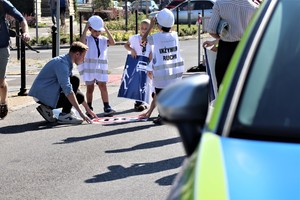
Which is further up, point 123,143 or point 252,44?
point 252,44

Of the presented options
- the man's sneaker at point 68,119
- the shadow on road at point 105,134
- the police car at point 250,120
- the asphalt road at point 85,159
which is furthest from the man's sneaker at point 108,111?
the police car at point 250,120

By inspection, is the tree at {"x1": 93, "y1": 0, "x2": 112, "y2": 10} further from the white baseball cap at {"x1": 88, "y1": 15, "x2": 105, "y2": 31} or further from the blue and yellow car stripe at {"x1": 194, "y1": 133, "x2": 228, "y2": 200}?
the blue and yellow car stripe at {"x1": 194, "y1": 133, "x2": 228, "y2": 200}

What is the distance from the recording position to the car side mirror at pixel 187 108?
3.13m

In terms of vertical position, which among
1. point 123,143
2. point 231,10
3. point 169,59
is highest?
point 231,10

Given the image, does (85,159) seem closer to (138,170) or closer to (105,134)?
(138,170)

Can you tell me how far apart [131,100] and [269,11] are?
362 inches

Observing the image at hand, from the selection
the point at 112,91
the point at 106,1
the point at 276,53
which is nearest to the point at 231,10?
the point at 276,53

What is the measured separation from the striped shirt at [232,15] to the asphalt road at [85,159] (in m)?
1.47

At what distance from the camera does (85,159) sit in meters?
8.13

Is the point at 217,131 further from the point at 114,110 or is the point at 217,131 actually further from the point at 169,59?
the point at 114,110

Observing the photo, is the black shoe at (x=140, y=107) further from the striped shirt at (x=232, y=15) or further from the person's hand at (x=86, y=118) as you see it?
the striped shirt at (x=232, y=15)

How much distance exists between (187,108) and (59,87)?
7511mm

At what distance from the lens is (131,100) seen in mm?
12773

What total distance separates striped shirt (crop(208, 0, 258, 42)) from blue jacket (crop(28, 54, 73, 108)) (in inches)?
110
